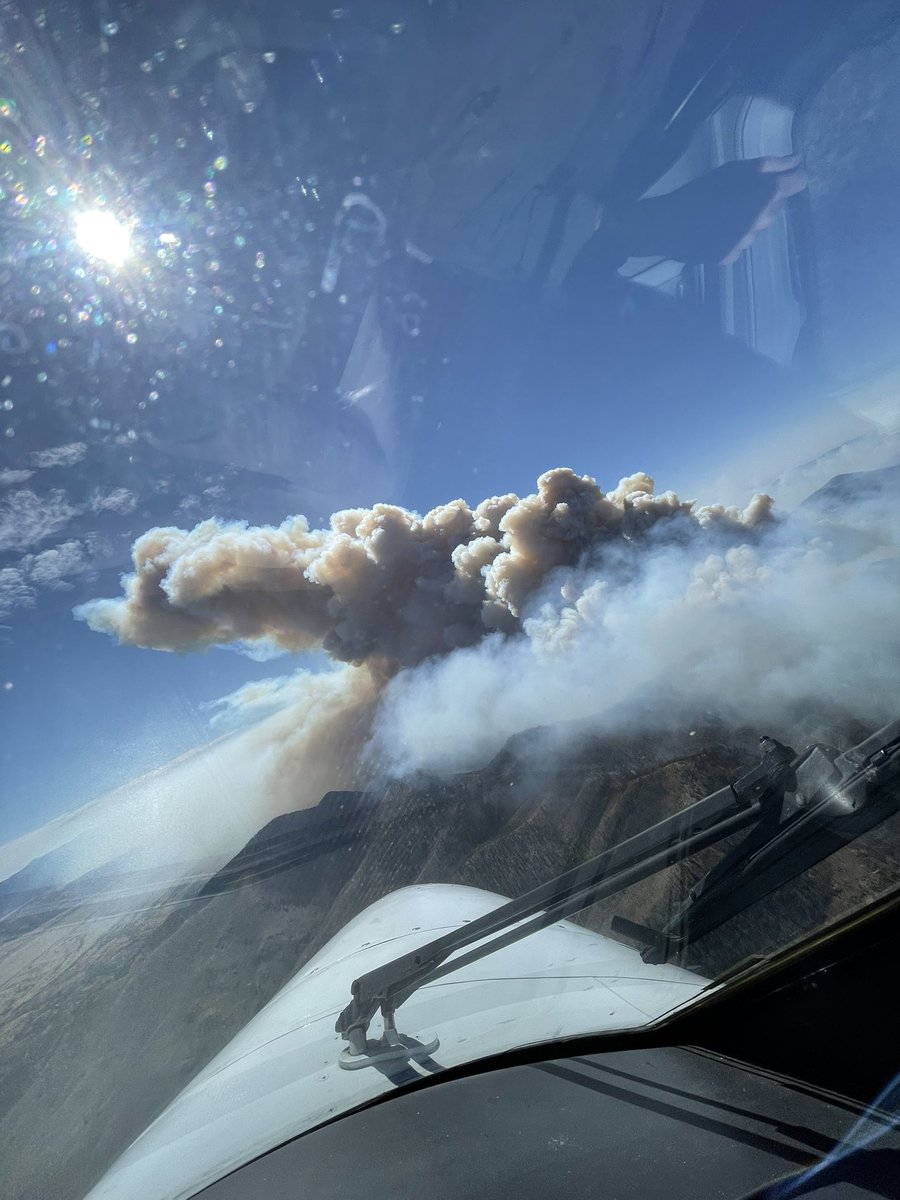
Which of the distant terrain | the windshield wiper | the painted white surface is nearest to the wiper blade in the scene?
the windshield wiper

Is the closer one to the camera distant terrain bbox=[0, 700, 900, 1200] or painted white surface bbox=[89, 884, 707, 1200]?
painted white surface bbox=[89, 884, 707, 1200]

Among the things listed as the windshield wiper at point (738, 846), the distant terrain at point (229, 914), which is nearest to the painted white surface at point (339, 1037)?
the windshield wiper at point (738, 846)

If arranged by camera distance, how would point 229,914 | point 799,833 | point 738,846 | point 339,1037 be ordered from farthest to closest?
point 229,914, point 339,1037, point 738,846, point 799,833

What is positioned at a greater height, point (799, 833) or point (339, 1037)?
point (339, 1037)

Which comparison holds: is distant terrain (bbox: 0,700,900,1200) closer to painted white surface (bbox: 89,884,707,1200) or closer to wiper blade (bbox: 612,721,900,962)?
painted white surface (bbox: 89,884,707,1200)

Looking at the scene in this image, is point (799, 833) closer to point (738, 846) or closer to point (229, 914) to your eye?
point (738, 846)

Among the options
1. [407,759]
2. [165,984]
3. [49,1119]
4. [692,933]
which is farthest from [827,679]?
[49,1119]

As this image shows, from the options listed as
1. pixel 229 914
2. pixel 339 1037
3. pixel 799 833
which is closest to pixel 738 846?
pixel 799 833

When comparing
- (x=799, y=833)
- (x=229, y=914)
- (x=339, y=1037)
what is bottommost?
(x=799, y=833)
